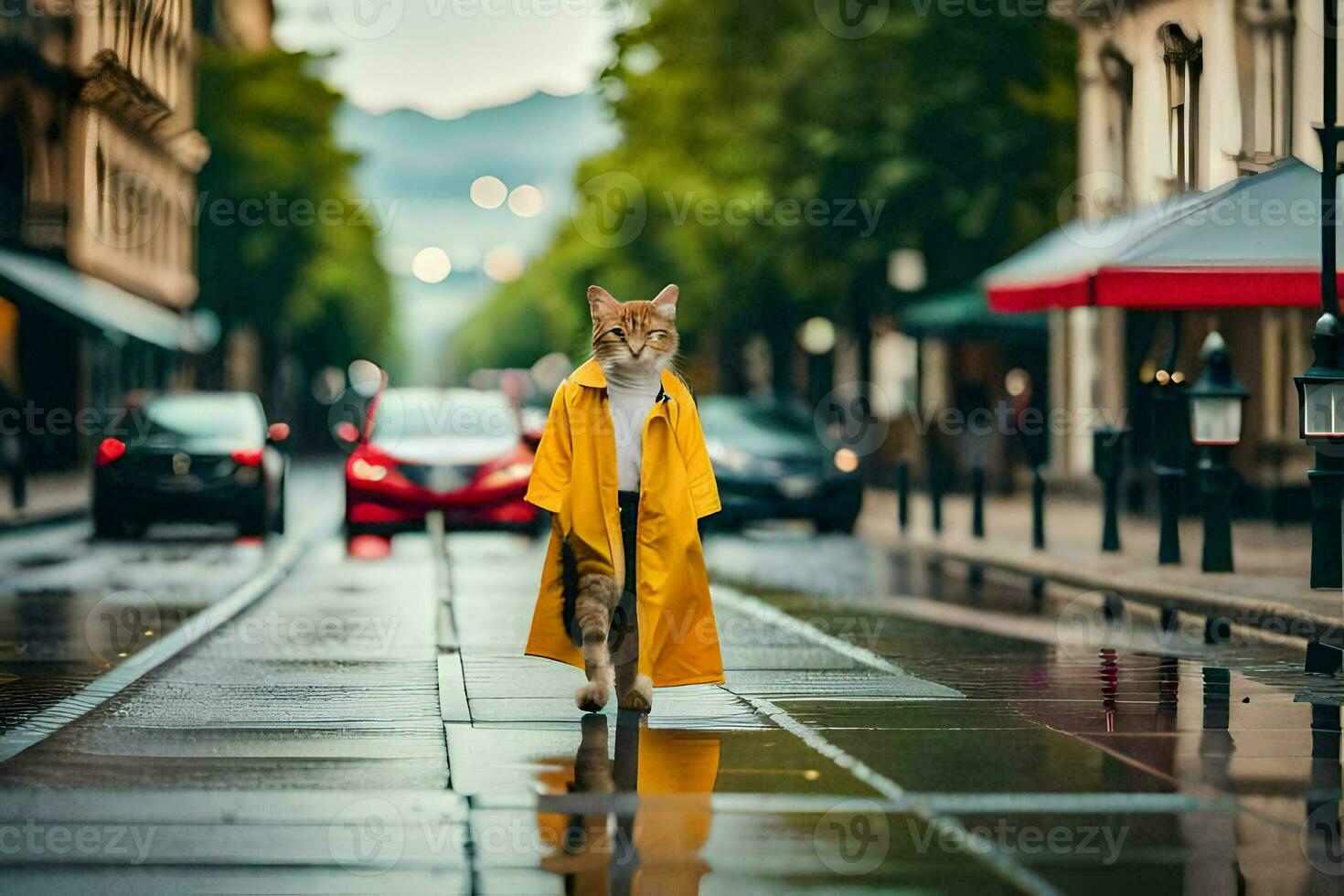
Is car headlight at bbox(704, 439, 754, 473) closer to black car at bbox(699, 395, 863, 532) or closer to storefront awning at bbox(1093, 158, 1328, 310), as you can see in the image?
black car at bbox(699, 395, 863, 532)

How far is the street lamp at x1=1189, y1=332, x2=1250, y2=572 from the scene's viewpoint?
16.3 m

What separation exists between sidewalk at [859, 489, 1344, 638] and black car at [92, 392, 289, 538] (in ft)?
21.4

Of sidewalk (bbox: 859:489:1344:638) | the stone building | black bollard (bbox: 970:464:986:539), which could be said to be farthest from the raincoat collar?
black bollard (bbox: 970:464:986:539)

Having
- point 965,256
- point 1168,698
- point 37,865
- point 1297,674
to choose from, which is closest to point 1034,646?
point 1297,674

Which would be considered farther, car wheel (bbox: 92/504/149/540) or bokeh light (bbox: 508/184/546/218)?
bokeh light (bbox: 508/184/546/218)

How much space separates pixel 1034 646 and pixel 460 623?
3491 mm

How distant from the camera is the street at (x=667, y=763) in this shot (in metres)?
5.93

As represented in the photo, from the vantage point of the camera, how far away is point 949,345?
3766 centimetres

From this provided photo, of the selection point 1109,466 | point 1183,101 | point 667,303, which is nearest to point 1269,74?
point 1183,101

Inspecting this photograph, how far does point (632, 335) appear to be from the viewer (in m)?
8.74

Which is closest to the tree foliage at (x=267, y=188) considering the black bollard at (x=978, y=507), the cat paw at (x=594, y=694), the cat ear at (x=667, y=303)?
the black bollard at (x=978, y=507)

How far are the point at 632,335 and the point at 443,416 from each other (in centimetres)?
1421

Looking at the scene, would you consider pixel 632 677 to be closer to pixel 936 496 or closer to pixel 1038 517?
pixel 1038 517

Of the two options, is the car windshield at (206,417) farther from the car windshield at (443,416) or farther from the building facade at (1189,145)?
the building facade at (1189,145)
